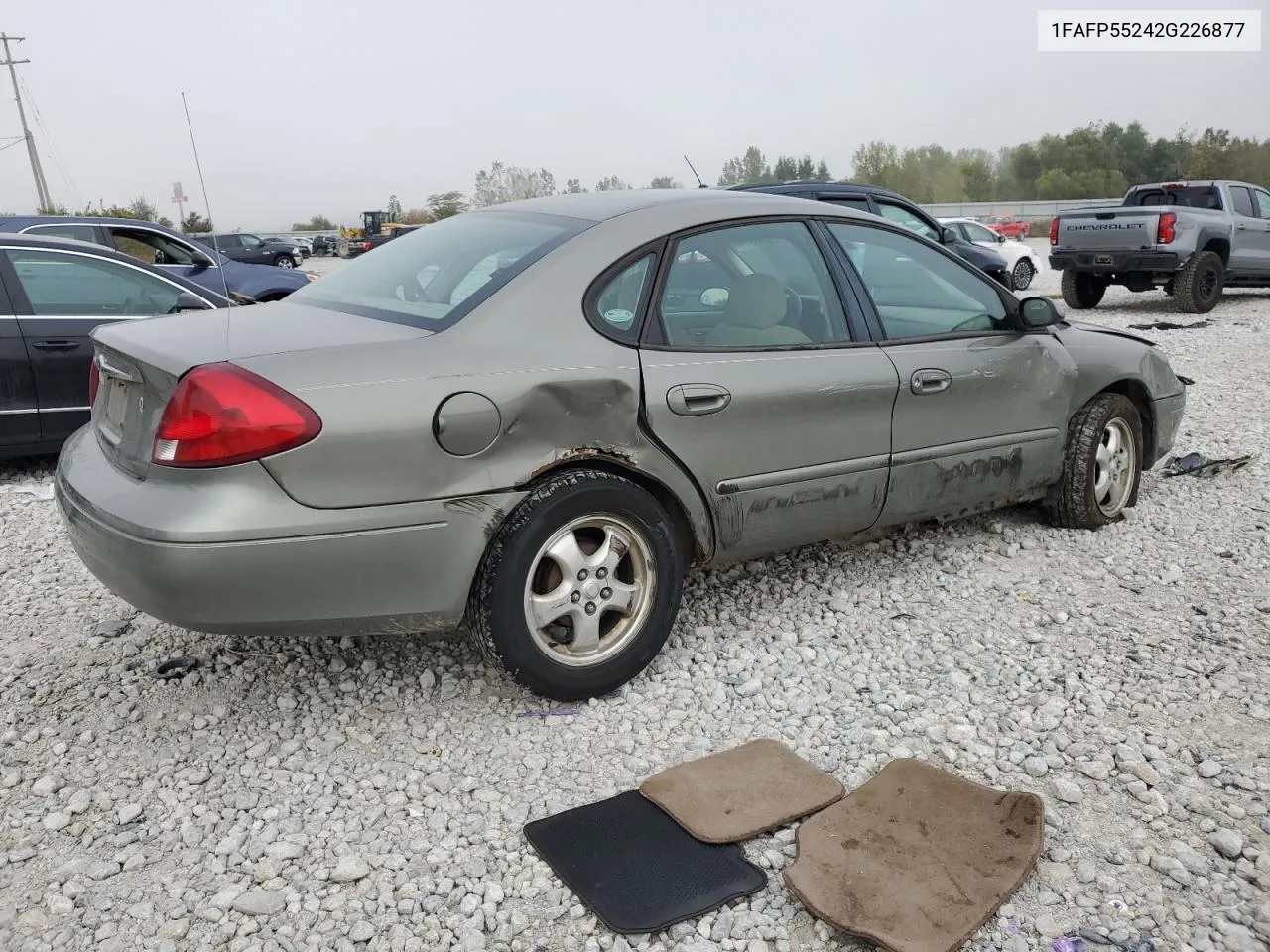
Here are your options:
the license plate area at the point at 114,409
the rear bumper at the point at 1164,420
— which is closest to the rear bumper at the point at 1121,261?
the rear bumper at the point at 1164,420

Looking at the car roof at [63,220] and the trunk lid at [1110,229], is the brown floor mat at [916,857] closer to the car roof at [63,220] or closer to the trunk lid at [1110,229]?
the car roof at [63,220]

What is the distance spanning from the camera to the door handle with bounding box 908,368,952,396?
3.94 m

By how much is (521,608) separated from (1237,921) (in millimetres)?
1962

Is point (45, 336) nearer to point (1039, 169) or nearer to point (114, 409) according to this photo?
point (114, 409)

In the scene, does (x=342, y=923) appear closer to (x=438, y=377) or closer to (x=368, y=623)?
(x=368, y=623)

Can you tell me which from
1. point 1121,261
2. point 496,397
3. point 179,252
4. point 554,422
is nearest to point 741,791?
point 554,422

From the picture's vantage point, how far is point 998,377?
4238 millimetres

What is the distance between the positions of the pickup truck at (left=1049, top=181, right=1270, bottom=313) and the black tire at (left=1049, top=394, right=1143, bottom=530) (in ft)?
30.7

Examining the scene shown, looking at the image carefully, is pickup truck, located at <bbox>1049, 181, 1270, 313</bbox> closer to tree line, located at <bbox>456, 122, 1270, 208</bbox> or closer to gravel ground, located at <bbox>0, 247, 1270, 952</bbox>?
gravel ground, located at <bbox>0, 247, 1270, 952</bbox>

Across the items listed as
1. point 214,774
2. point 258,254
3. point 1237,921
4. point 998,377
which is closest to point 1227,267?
point 998,377

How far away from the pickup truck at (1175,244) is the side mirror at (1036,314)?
1003cm

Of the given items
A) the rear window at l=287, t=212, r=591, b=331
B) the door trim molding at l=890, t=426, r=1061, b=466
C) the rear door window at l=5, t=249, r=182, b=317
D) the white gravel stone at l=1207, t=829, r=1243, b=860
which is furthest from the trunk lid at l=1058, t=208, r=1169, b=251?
the white gravel stone at l=1207, t=829, r=1243, b=860

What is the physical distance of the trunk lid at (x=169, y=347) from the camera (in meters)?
2.86

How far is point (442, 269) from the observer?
3477 mm
